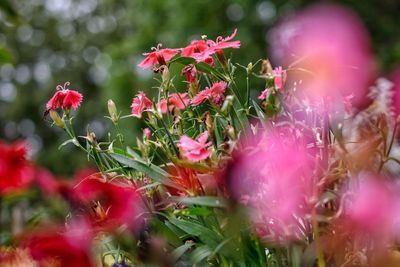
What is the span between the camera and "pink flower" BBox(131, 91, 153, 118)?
101 centimetres

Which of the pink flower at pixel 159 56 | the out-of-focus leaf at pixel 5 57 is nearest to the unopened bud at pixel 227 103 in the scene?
the pink flower at pixel 159 56

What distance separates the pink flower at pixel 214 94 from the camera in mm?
941

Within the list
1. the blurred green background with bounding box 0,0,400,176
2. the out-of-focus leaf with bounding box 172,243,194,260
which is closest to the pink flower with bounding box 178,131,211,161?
the out-of-focus leaf with bounding box 172,243,194,260

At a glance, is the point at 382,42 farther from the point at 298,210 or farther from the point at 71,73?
the point at 298,210

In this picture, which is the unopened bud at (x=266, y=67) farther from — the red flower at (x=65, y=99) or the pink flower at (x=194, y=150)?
the red flower at (x=65, y=99)

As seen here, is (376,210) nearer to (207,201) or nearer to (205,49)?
(207,201)

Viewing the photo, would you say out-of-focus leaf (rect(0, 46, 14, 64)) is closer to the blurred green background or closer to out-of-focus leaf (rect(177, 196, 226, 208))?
out-of-focus leaf (rect(177, 196, 226, 208))

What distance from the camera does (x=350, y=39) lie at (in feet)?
2.39

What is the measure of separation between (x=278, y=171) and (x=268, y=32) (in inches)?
353

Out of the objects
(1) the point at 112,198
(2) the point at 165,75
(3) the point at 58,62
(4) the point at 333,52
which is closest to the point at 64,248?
(1) the point at 112,198

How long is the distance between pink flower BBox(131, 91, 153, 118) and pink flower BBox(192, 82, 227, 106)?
0.09 meters

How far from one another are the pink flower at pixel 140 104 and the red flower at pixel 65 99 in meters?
0.08

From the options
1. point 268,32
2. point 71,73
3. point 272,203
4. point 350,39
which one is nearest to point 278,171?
point 272,203

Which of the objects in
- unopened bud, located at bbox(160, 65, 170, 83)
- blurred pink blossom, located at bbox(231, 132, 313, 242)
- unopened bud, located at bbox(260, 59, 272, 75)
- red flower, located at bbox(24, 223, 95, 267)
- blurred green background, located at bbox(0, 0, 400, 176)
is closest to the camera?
red flower, located at bbox(24, 223, 95, 267)
